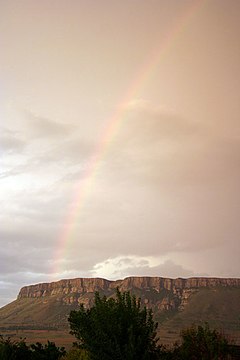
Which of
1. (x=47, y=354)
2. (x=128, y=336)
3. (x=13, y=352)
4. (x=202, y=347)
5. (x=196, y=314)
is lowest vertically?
(x=47, y=354)

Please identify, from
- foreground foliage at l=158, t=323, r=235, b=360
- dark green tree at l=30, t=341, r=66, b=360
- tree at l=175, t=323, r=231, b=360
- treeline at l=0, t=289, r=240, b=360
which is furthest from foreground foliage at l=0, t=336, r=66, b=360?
tree at l=175, t=323, r=231, b=360

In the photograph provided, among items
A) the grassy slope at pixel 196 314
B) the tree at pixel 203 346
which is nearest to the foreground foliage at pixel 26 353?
the tree at pixel 203 346

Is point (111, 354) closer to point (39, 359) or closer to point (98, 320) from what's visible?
point (98, 320)

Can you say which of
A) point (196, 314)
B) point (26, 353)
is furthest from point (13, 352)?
point (196, 314)

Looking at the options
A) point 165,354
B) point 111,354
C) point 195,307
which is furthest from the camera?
point 195,307

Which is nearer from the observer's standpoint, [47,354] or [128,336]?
[128,336]

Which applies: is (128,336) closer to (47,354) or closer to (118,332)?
(118,332)

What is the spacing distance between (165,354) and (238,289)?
573 ft

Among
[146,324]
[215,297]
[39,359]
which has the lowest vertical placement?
[39,359]

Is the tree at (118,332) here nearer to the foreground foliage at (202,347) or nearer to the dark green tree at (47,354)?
the foreground foliage at (202,347)

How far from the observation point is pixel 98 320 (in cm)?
2400

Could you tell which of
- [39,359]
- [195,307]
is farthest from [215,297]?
[39,359]

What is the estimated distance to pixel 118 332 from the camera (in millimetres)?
24000

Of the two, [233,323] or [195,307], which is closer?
[233,323]
